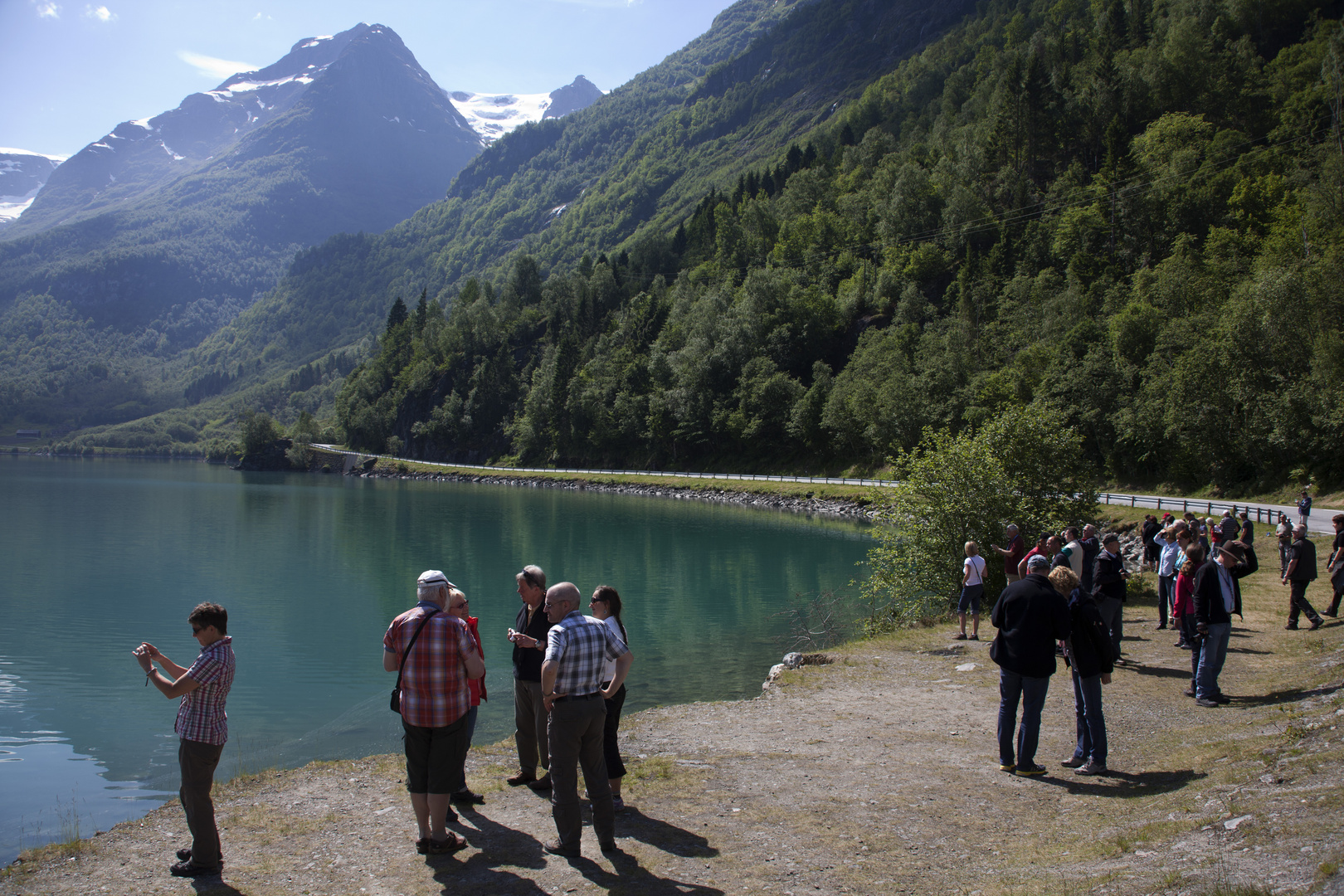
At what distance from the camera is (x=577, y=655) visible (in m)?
7.02

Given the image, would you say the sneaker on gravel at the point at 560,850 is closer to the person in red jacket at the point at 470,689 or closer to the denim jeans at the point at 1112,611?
the person in red jacket at the point at 470,689

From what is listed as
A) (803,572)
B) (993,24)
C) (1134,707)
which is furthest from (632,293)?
(1134,707)

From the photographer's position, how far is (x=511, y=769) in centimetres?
1006

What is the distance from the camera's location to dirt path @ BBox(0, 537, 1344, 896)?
5.89 meters

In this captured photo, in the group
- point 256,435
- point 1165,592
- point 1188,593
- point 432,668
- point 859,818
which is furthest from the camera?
point 256,435

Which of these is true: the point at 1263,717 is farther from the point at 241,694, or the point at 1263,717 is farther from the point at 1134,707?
the point at 241,694

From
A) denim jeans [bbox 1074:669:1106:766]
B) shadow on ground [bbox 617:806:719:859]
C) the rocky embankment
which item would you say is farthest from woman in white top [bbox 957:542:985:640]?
the rocky embankment

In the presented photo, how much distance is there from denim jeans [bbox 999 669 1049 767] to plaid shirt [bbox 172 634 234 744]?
821 centimetres

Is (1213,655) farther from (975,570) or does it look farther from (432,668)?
(432,668)

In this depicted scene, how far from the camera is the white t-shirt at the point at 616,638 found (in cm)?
761

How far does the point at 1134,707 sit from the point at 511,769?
30.5ft

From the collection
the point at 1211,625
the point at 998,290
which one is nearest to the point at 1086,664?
the point at 1211,625

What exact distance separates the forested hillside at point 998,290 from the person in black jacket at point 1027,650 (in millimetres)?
37165

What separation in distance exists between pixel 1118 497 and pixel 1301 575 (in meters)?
32.6
